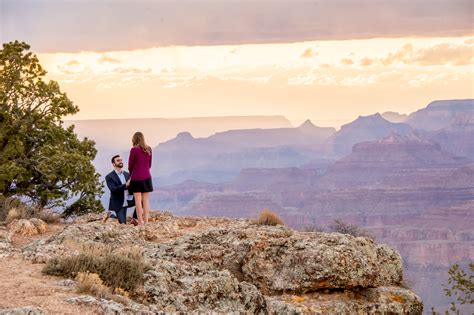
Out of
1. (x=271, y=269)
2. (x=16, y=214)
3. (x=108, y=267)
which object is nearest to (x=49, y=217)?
(x=16, y=214)

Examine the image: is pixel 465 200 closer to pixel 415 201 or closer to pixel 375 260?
pixel 415 201

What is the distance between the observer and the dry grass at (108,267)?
989 cm

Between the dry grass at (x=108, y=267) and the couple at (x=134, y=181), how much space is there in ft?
23.4

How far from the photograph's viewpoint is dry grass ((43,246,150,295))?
9.89 m

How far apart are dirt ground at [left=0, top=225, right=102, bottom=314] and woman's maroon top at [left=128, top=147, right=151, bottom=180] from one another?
6582 millimetres

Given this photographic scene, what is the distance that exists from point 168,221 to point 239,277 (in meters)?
6.10

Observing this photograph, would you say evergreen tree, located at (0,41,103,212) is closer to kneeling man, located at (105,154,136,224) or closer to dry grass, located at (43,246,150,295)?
kneeling man, located at (105,154,136,224)

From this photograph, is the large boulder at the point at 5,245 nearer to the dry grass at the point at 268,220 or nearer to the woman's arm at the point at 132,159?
the woman's arm at the point at 132,159

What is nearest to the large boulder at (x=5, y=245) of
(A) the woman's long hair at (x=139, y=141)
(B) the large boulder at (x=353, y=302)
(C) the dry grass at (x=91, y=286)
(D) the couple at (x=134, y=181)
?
(C) the dry grass at (x=91, y=286)

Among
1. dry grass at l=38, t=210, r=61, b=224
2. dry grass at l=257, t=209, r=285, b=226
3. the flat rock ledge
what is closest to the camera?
the flat rock ledge

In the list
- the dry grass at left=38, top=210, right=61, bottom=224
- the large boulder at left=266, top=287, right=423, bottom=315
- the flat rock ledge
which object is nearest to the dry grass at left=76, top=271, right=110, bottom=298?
the flat rock ledge

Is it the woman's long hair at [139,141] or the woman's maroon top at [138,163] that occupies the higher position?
the woman's long hair at [139,141]

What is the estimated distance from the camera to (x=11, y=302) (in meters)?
8.60

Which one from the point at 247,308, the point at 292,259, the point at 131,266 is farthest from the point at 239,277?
the point at 131,266
